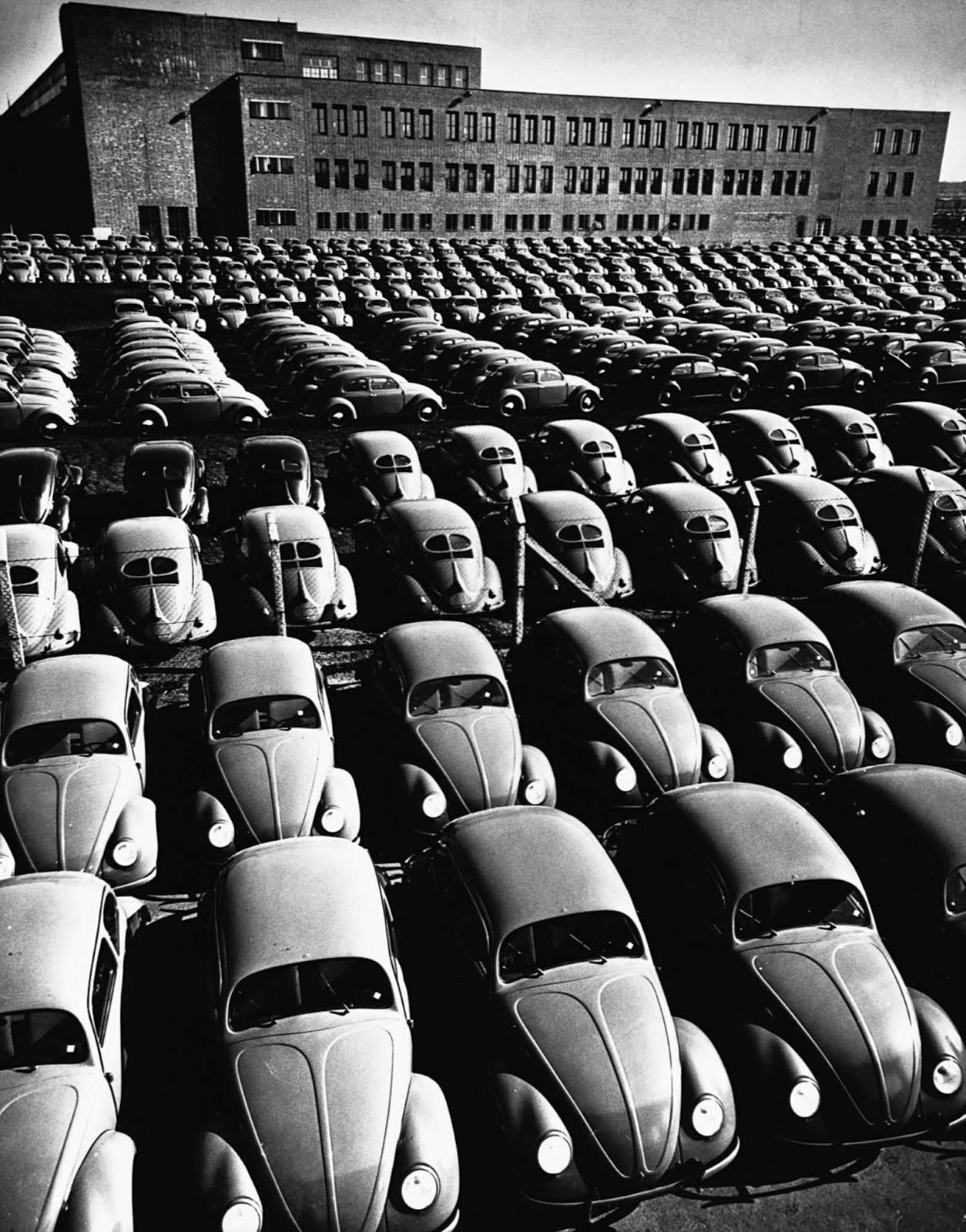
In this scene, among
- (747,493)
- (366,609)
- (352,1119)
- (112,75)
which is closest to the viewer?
(352,1119)

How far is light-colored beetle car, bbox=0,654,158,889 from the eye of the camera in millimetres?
8047

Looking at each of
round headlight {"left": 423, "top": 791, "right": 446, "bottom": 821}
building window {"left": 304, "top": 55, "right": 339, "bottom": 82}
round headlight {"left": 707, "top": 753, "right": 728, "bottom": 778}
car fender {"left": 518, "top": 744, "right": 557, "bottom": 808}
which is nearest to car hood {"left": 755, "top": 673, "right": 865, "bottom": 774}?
round headlight {"left": 707, "top": 753, "right": 728, "bottom": 778}

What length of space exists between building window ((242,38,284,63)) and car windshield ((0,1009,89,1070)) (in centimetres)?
7041

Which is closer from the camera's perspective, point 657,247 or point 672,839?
point 672,839

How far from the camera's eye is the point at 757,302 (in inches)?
1661

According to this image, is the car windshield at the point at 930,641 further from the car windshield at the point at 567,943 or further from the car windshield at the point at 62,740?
the car windshield at the point at 62,740

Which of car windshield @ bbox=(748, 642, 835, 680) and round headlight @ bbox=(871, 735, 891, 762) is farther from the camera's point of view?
car windshield @ bbox=(748, 642, 835, 680)

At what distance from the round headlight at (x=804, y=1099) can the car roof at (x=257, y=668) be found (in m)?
5.72

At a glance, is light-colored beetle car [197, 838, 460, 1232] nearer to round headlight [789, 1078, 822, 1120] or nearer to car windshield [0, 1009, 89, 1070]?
car windshield [0, 1009, 89, 1070]

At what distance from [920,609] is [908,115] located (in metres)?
82.7

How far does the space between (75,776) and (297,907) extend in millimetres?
3276

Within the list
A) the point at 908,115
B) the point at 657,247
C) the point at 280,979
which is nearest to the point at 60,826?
the point at 280,979

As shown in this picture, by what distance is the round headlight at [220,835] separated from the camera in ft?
27.4

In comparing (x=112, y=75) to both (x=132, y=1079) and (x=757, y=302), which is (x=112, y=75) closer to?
(x=757, y=302)
